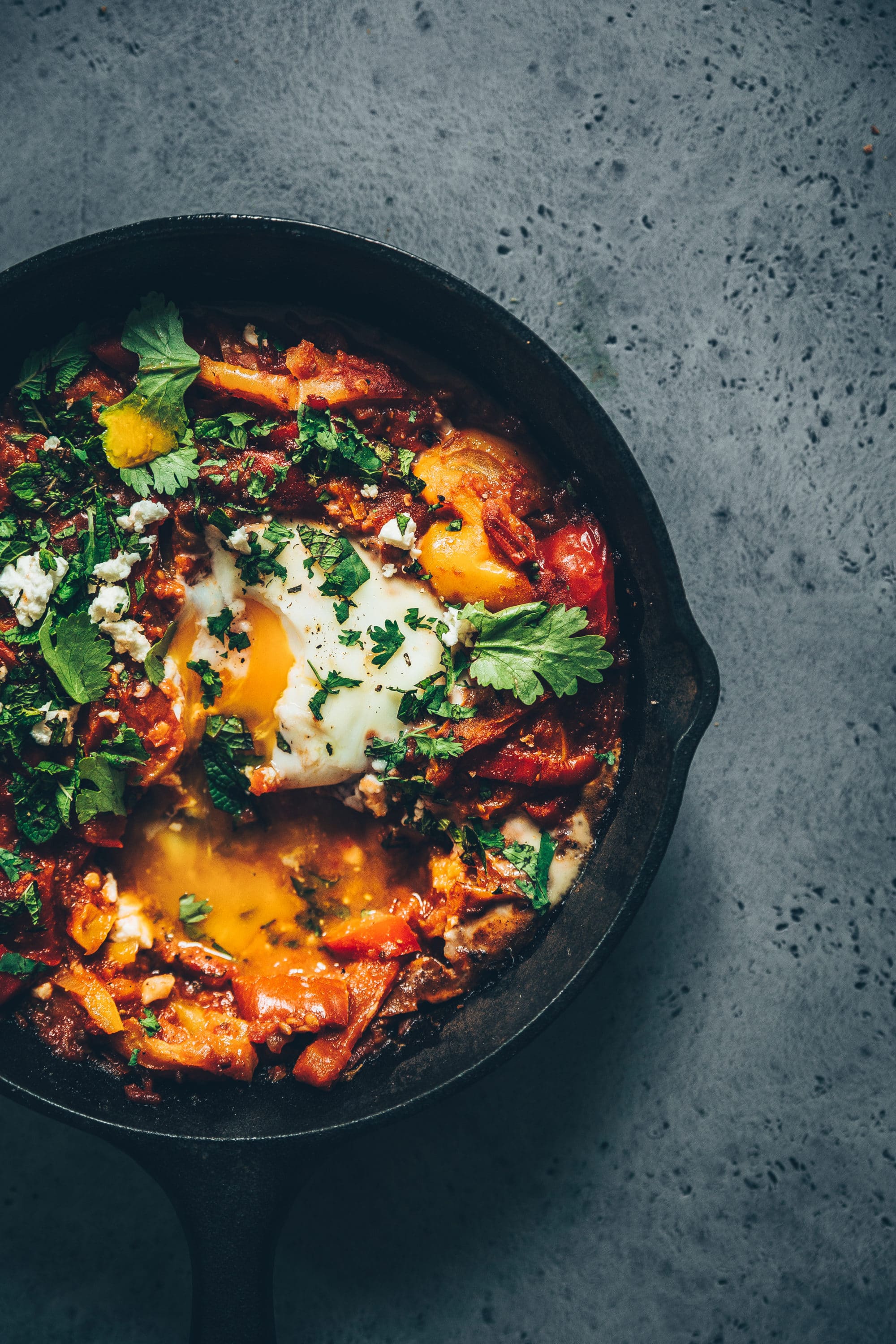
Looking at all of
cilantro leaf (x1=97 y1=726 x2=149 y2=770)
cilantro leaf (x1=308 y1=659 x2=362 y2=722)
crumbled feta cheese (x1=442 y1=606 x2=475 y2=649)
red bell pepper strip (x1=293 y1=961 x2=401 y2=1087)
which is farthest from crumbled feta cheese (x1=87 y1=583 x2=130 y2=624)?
red bell pepper strip (x1=293 y1=961 x2=401 y2=1087)

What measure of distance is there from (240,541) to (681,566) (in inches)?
58.4

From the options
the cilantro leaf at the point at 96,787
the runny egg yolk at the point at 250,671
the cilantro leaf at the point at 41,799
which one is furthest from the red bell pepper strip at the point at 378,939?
the cilantro leaf at the point at 41,799

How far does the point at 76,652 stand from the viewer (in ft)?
8.93

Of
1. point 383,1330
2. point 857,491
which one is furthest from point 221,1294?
point 857,491

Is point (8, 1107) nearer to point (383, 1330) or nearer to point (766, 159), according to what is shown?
point (383, 1330)

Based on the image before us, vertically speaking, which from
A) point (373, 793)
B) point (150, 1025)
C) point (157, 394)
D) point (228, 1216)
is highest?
point (157, 394)

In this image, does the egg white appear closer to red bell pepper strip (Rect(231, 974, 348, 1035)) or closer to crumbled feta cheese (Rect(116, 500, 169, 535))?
crumbled feta cheese (Rect(116, 500, 169, 535))

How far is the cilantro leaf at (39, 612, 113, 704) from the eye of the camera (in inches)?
107

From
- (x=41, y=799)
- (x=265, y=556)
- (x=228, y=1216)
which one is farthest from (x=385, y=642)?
(x=228, y=1216)

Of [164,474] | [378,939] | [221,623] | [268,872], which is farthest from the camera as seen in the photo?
[268,872]

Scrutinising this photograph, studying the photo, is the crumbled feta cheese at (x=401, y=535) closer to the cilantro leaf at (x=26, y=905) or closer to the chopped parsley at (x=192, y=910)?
the chopped parsley at (x=192, y=910)

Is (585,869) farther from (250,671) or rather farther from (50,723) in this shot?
(50,723)

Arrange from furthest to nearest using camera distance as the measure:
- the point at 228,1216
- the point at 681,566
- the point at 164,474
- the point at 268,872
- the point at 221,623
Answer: the point at 681,566 → the point at 268,872 → the point at 221,623 → the point at 164,474 → the point at 228,1216

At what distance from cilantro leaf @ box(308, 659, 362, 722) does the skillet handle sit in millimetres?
1242
